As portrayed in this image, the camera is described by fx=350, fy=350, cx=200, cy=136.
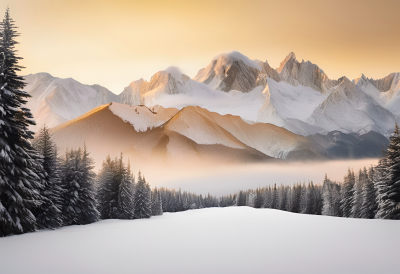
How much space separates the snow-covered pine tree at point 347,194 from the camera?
7756 cm

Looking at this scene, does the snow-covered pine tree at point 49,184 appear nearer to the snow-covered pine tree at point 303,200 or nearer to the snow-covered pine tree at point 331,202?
the snow-covered pine tree at point 331,202

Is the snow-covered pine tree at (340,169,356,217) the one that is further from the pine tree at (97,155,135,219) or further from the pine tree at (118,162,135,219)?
the pine tree at (97,155,135,219)

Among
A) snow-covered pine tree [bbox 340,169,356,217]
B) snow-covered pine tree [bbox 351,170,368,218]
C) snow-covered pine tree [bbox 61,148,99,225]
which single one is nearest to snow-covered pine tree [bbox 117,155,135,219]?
snow-covered pine tree [bbox 61,148,99,225]

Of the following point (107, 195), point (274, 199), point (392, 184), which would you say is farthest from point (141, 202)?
point (274, 199)

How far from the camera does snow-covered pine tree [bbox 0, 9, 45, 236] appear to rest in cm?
2256

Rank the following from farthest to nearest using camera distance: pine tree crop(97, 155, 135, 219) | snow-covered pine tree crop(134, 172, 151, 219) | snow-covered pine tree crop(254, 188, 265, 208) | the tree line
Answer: snow-covered pine tree crop(254, 188, 265, 208)
snow-covered pine tree crop(134, 172, 151, 219)
pine tree crop(97, 155, 135, 219)
the tree line

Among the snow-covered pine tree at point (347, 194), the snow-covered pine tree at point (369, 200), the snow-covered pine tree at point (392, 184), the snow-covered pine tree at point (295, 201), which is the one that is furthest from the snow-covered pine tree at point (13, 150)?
the snow-covered pine tree at point (295, 201)

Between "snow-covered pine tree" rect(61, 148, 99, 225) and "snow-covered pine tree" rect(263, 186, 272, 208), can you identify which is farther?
"snow-covered pine tree" rect(263, 186, 272, 208)

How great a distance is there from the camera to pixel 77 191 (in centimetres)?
3900

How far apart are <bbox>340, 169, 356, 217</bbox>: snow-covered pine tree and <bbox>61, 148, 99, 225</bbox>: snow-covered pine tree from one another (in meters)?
57.6

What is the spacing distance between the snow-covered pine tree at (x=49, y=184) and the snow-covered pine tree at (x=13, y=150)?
4.17 metres

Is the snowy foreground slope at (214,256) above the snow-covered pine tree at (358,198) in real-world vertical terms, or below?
below

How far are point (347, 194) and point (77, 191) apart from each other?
62687mm

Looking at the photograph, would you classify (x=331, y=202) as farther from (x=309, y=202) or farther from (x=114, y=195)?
(x=114, y=195)
